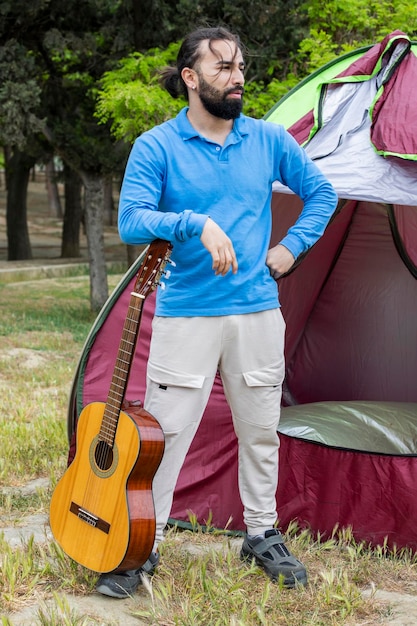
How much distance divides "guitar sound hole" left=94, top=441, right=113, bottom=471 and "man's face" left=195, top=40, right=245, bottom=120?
1.16 m

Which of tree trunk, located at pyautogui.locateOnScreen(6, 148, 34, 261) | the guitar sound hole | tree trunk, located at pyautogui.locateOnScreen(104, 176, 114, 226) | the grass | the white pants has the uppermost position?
the white pants

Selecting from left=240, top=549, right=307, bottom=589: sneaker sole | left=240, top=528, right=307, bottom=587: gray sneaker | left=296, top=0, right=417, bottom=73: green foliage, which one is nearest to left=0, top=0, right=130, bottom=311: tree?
left=296, top=0, right=417, bottom=73: green foliage

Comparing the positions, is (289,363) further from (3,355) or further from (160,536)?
(3,355)

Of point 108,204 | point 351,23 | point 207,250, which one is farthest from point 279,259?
point 108,204

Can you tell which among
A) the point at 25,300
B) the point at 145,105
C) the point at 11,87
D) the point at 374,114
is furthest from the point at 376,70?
the point at 25,300

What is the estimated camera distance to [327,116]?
12.8 feet

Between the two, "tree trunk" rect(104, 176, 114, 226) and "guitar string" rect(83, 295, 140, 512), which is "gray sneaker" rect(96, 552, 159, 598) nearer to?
"guitar string" rect(83, 295, 140, 512)

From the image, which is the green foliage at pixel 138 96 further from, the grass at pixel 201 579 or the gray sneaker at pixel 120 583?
the gray sneaker at pixel 120 583

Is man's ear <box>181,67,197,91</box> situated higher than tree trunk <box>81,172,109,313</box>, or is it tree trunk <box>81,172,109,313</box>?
man's ear <box>181,67,197,91</box>

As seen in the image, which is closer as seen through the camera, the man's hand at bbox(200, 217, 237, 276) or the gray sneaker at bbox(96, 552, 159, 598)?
the man's hand at bbox(200, 217, 237, 276)

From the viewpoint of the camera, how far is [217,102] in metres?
2.96

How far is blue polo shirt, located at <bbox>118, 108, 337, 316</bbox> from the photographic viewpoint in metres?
2.91

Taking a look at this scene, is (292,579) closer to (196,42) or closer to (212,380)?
(212,380)

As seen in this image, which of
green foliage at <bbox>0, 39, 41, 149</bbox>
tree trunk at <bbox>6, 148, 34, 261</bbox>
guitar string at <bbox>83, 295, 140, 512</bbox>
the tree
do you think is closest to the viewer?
guitar string at <bbox>83, 295, 140, 512</bbox>
